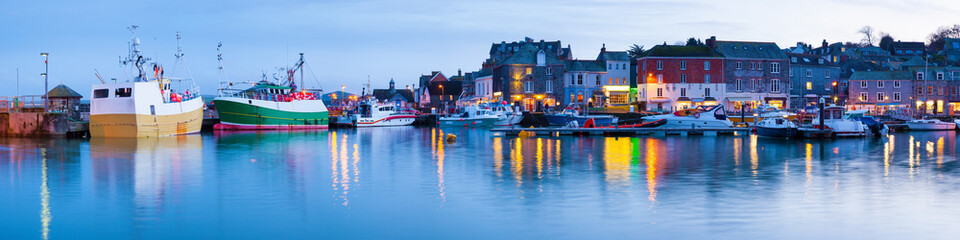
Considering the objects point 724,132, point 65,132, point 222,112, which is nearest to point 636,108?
point 724,132

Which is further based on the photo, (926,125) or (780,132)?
(926,125)

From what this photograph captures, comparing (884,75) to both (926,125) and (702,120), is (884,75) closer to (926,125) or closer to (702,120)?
(926,125)

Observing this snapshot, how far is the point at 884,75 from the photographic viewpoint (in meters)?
91.2

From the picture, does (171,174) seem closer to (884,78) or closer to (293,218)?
(293,218)

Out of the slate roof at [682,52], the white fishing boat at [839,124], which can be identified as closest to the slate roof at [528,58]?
the slate roof at [682,52]

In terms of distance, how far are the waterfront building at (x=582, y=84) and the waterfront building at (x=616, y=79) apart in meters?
0.81

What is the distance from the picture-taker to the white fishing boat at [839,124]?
5091cm

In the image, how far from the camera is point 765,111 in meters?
72.0

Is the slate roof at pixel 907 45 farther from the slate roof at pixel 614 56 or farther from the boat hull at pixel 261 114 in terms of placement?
the boat hull at pixel 261 114

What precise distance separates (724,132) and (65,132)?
1785 inches

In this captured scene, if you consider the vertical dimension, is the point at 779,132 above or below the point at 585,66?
below

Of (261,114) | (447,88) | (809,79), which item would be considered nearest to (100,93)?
(261,114)

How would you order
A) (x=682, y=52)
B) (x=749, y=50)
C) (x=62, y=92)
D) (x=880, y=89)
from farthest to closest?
1. (x=880, y=89)
2. (x=749, y=50)
3. (x=682, y=52)
4. (x=62, y=92)

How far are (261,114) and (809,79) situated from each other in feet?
202
